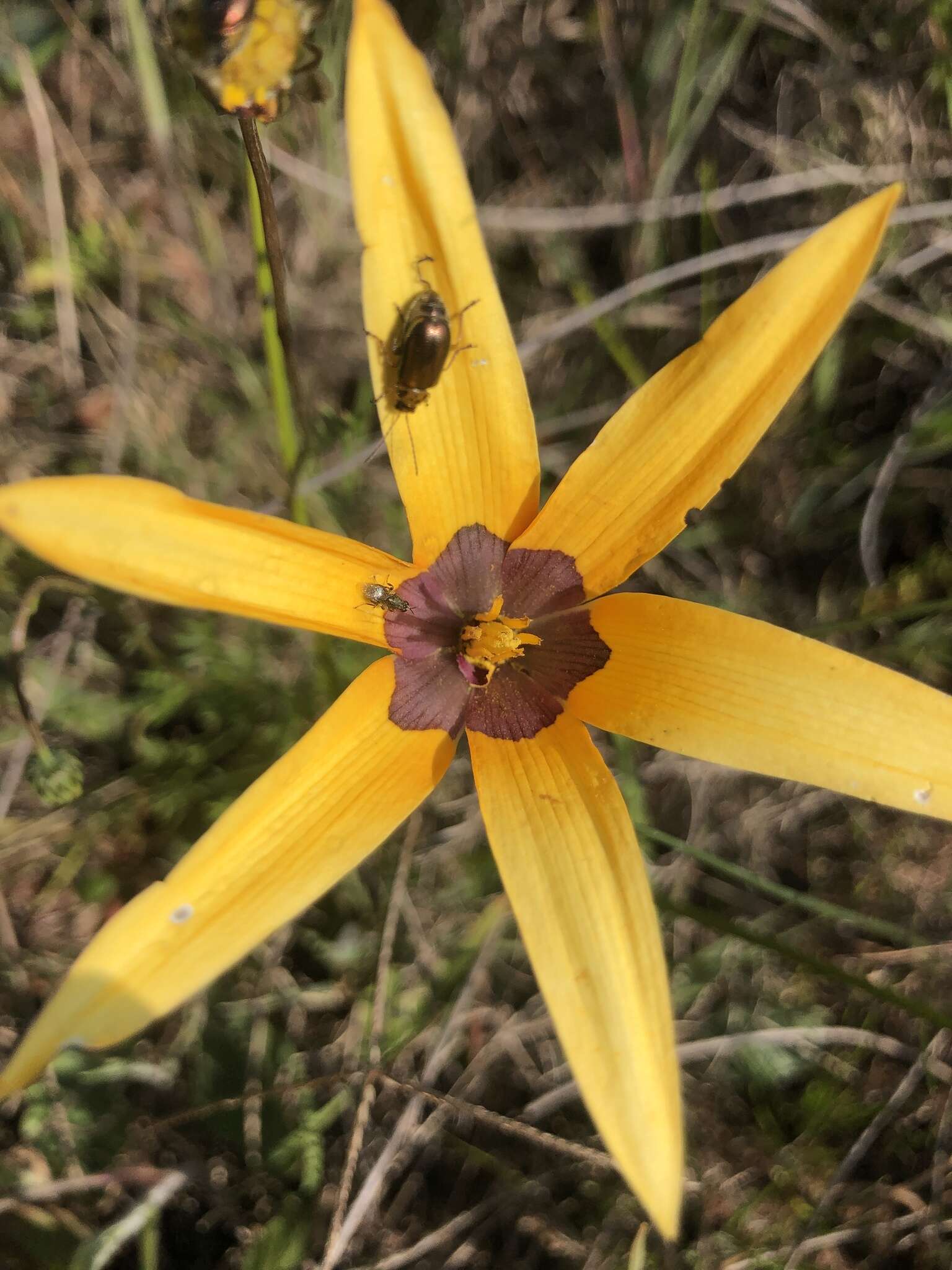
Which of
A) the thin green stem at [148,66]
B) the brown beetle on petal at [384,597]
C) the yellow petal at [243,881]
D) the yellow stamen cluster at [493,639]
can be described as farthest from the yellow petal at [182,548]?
the thin green stem at [148,66]

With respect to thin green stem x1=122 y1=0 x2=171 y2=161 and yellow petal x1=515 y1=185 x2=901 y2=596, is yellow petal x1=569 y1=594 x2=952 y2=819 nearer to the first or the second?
yellow petal x1=515 y1=185 x2=901 y2=596

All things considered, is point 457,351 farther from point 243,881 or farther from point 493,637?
point 243,881

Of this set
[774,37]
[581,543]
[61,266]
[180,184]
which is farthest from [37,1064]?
[774,37]

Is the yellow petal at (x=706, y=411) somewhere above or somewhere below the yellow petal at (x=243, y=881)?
above

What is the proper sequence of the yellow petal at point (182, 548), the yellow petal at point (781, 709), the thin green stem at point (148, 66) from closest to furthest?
1. the yellow petal at point (182, 548)
2. the yellow petal at point (781, 709)
3. the thin green stem at point (148, 66)

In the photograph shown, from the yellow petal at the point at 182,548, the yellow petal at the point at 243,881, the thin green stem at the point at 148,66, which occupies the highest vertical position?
the thin green stem at the point at 148,66

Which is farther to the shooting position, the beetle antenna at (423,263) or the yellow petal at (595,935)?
the beetle antenna at (423,263)

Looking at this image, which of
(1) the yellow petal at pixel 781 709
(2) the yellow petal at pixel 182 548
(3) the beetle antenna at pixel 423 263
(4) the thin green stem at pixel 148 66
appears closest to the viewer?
(2) the yellow petal at pixel 182 548

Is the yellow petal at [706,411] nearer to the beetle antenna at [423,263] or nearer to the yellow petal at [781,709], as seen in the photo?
the yellow petal at [781,709]
